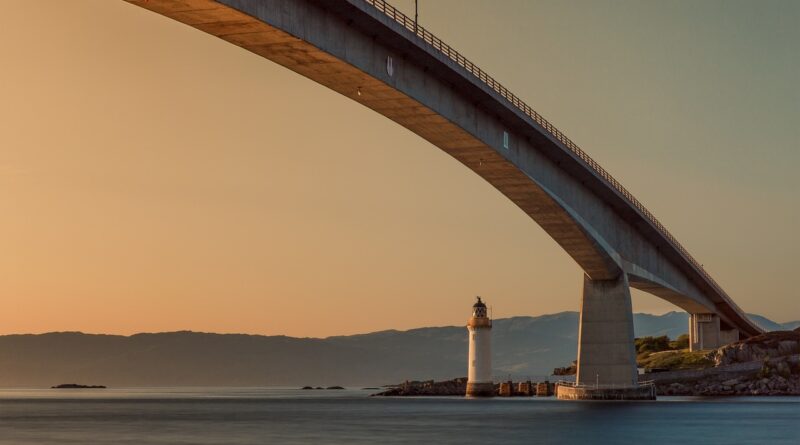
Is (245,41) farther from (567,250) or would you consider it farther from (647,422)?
(567,250)

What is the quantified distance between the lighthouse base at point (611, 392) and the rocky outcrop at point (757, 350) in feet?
117

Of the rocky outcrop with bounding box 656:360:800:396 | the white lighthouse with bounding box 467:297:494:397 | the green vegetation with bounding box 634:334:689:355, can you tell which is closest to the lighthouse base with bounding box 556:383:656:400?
the white lighthouse with bounding box 467:297:494:397

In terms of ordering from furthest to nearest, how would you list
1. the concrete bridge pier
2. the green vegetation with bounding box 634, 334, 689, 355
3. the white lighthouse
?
the green vegetation with bounding box 634, 334, 689, 355 < the concrete bridge pier < the white lighthouse

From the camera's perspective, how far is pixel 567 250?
2813 inches

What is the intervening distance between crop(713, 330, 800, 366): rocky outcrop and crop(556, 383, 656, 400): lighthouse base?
35646mm

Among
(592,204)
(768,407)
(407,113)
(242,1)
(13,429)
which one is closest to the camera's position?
(242,1)

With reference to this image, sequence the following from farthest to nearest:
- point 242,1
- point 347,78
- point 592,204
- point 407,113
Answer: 1. point 592,204
2. point 407,113
3. point 347,78
4. point 242,1

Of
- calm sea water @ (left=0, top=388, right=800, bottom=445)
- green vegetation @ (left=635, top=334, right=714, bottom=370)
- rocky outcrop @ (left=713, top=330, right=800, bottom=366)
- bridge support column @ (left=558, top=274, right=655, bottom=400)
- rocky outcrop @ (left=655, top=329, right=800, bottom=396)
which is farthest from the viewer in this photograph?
green vegetation @ (left=635, top=334, right=714, bottom=370)

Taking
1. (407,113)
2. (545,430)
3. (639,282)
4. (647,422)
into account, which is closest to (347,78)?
(407,113)

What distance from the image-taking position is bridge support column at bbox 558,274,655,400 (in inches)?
2960

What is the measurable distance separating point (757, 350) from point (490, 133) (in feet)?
221

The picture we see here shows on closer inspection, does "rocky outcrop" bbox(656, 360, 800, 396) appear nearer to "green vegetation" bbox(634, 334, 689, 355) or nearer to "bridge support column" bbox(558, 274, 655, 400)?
"bridge support column" bbox(558, 274, 655, 400)

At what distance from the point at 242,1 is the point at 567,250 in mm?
42504

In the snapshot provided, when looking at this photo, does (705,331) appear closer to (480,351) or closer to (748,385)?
(748,385)
